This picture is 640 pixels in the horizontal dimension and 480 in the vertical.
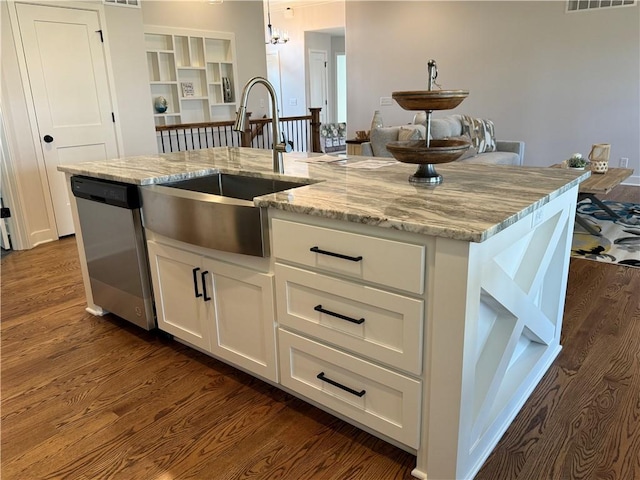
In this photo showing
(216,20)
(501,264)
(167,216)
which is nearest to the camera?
(501,264)

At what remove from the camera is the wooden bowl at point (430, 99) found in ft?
5.29

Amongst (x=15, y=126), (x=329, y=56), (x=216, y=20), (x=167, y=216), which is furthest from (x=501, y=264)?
(x=329, y=56)

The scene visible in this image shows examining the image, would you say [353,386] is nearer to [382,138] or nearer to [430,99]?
[430,99]

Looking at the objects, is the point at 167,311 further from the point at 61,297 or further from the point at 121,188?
the point at 61,297

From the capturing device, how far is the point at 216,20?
251 inches

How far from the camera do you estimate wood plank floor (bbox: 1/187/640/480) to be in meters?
1.62

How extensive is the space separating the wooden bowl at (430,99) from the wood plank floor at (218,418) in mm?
1217

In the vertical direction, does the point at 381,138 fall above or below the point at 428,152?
below

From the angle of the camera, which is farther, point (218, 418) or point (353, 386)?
point (218, 418)

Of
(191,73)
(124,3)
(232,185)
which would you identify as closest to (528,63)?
(191,73)

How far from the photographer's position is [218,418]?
1.89 m

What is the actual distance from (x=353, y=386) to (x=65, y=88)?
4072 millimetres

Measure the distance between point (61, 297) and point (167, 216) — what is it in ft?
5.09

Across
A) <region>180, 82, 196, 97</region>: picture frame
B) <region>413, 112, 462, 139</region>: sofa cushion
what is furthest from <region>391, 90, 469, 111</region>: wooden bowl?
<region>180, 82, 196, 97</region>: picture frame
